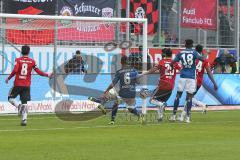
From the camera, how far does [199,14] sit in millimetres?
37469

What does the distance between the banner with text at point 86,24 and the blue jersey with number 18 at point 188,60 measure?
18.4 feet

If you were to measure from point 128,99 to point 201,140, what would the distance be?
5.63 m

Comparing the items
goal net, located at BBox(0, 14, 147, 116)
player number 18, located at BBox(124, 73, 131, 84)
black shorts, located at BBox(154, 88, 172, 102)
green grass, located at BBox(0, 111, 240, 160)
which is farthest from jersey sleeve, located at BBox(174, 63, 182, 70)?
player number 18, located at BBox(124, 73, 131, 84)

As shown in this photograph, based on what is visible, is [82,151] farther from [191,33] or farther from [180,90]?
[191,33]

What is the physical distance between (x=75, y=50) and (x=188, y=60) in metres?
8.87

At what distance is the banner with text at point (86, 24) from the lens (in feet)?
93.2

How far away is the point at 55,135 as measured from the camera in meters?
17.7

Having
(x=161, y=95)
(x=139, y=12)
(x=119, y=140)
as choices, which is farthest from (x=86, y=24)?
(x=119, y=140)

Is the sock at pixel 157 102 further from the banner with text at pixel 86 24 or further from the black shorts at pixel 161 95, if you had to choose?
the banner with text at pixel 86 24

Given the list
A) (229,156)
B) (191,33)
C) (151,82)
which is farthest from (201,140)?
(191,33)

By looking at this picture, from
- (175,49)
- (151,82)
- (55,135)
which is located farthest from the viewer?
(175,49)

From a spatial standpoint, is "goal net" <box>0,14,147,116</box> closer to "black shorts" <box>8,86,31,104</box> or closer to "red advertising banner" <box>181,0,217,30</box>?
"black shorts" <box>8,86,31,104</box>

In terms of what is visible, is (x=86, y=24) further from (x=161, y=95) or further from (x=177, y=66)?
(x=161, y=95)

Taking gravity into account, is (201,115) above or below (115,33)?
below
